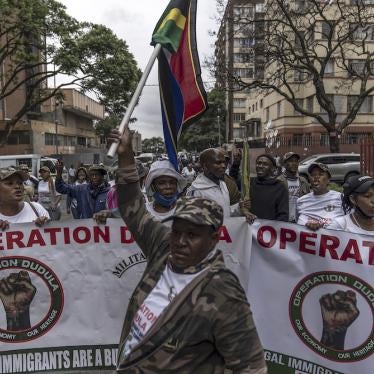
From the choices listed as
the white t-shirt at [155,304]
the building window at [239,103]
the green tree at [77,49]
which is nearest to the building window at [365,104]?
the green tree at [77,49]

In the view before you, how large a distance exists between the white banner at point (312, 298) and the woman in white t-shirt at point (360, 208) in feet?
0.26

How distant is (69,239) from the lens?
3762 millimetres

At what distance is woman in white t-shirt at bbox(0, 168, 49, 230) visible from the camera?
3658 mm

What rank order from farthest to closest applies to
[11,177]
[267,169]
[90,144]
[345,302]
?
[90,144] < [267,169] < [11,177] < [345,302]

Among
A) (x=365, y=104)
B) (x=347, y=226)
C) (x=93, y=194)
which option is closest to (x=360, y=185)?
(x=347, y=226)

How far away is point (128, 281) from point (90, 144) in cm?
7792

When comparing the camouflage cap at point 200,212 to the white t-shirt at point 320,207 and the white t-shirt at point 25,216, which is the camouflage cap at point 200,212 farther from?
the white t-shirt at point 320,207

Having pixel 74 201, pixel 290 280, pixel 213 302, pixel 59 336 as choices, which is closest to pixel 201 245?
pixel 213 302

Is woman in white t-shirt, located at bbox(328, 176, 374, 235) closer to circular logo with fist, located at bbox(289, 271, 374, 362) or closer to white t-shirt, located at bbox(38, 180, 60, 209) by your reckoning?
circular logo with fist, located at bbox(289, 271, 374, 362)

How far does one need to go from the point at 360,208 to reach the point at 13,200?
8.34 ft

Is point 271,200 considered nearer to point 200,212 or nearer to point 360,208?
point 360,208

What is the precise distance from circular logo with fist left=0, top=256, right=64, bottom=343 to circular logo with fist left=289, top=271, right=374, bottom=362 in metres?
1.82

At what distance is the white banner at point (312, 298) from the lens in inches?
127

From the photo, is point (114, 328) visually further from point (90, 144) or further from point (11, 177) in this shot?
point (90, 144)
